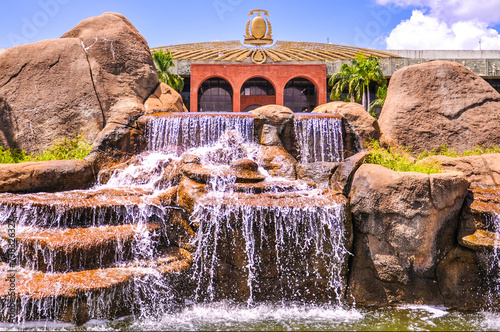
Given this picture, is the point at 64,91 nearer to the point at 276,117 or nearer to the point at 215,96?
the point at 276,117

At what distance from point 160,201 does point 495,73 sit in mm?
32503

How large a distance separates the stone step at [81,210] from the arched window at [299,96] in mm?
28003

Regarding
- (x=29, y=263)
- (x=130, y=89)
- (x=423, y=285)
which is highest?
(x=130, y=89)

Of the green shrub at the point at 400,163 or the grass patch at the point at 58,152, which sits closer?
the green shrub at the point at 400,163

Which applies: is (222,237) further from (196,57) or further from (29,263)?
(196,57)

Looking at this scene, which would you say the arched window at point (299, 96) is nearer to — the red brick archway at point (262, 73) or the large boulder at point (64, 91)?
the red brick archway at point (262, 73)

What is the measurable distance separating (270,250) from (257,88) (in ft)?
90.2

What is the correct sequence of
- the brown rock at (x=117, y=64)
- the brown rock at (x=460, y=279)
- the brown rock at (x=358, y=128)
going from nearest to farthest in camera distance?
1. the brown rock at (x=460, y=279)
2. the brown rock at (x=358, y=128)
3. the brown rock at (x=117, y=64)

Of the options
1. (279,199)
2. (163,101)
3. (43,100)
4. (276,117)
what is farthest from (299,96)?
(279,199)

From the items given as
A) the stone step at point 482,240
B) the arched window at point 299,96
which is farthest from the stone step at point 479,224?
Answer: the arched window at point 299,96

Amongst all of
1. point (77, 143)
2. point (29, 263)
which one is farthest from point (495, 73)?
point (29, 263)

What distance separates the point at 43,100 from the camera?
12.1 metres

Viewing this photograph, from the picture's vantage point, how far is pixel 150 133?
11.5m

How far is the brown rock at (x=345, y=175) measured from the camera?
305 inches
